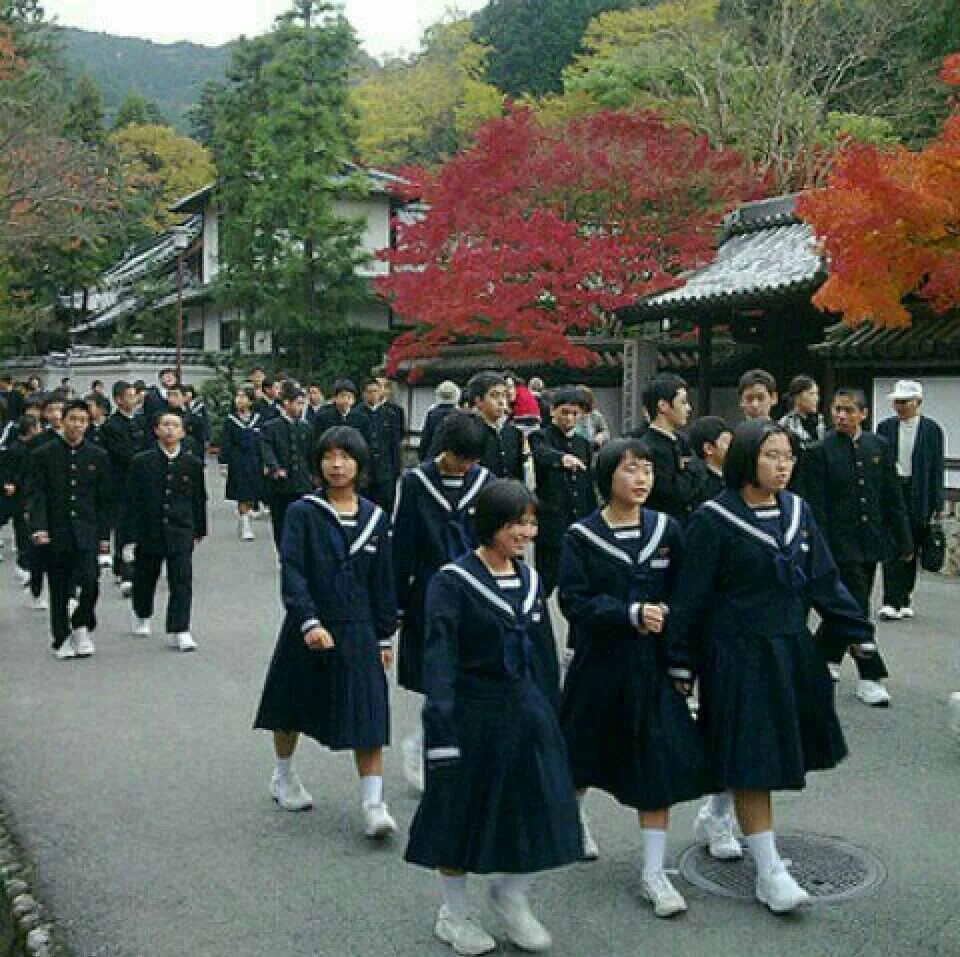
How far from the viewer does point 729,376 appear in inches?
774

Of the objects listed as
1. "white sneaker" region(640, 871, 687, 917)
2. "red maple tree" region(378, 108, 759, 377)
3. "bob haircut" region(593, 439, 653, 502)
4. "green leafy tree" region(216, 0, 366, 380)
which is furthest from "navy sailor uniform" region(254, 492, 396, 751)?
"green leafy tree" region(216, 0, 366, 380)

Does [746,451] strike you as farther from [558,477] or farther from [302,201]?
[302,201]

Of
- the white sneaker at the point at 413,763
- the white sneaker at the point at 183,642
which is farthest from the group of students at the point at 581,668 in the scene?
the white sneaker at the point at 183,642

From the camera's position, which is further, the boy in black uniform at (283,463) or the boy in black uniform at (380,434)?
the boy in black uniform at (380,434)

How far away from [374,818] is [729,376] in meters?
15.3

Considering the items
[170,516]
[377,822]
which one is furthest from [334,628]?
[170,516]

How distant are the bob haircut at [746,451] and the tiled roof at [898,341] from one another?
9998 millimetres

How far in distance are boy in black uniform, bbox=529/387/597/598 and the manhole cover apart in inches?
125

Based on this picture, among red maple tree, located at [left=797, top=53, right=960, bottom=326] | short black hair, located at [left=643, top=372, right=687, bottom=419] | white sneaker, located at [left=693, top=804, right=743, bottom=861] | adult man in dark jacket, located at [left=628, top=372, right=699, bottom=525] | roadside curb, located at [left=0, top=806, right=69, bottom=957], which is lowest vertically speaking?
roadside curb, located at [left=0, top=806, right=69, bottom=957]

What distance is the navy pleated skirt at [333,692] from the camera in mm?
5410

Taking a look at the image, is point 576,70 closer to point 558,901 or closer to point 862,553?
point 862,553

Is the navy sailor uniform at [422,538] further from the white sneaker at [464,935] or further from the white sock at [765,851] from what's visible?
the white sock at [765,851]

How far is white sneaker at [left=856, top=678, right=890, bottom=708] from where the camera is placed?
301 inches

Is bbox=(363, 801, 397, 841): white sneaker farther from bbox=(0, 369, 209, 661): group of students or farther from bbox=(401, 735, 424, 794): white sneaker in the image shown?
bbox=(0, 369, 209, 661): group of students
